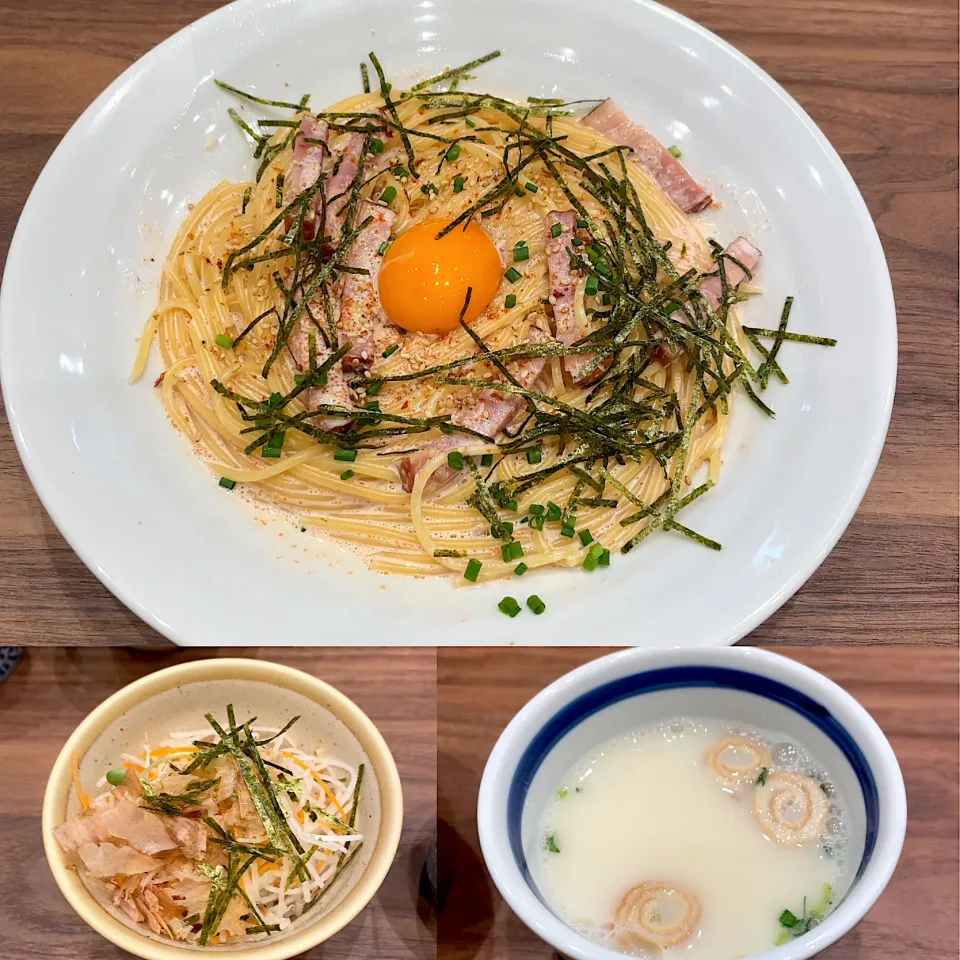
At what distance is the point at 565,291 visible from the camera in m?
1.61

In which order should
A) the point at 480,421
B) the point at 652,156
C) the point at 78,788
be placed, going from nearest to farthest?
1. the point at 78,788
2. the point at 480,421
3. the point at 652,156

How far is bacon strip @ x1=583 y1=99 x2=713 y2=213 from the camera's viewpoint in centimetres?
166

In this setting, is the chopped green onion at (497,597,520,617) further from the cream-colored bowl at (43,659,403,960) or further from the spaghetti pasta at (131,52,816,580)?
the cream-colored bowl at (43,659,403,960)

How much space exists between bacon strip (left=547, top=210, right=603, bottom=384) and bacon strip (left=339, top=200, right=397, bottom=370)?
0.32 meters

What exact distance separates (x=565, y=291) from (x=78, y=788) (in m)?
1.16

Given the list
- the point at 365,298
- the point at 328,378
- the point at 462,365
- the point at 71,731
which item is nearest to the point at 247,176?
the point at 365,298

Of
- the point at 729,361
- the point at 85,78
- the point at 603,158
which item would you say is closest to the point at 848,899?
the point at 729,361

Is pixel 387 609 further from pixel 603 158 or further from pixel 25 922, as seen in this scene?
pixel 603 158

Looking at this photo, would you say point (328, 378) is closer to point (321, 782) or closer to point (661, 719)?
point (321, 782)

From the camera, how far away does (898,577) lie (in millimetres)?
1597

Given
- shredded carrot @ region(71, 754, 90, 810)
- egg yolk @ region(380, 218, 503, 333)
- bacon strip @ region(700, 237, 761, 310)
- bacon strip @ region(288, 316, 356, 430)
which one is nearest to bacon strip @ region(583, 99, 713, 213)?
bacon strip @ region(700, 237, 761, 310)

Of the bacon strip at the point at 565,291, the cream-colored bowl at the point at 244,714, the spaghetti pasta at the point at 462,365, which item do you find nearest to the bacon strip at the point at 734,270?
the spaghetti pasta at the point at 462,365

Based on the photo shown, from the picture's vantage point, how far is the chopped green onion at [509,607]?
1.44 meters

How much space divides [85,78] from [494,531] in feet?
4.30
